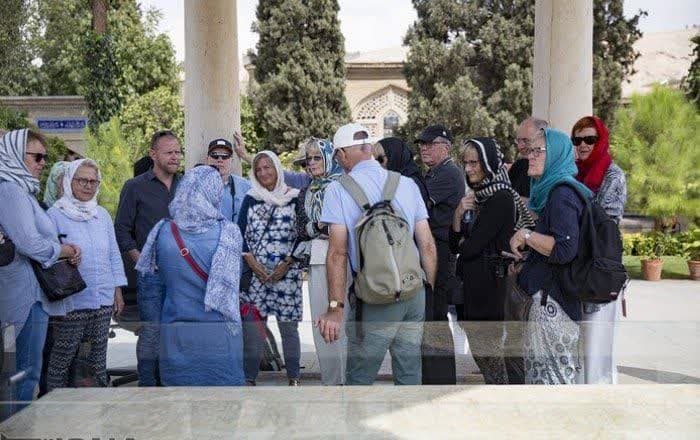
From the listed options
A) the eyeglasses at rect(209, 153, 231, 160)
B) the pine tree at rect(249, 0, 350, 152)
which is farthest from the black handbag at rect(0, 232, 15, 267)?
the pine tree at rect(249, 0, 350, 152)

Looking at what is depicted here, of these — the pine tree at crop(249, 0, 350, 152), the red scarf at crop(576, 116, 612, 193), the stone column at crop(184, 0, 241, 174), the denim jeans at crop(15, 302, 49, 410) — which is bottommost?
the denim jeans at crop(15, 302, 49, 410)

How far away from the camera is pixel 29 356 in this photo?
13.0 ft

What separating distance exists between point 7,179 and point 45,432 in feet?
5.93

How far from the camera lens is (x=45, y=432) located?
130 inches

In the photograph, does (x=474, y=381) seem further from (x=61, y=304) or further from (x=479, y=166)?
(x=61, y=304)

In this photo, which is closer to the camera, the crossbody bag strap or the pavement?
the pavement

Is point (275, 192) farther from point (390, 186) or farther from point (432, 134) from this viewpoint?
point (390, 186)

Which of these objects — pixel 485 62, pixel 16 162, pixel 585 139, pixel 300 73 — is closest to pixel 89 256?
pixel 16 162

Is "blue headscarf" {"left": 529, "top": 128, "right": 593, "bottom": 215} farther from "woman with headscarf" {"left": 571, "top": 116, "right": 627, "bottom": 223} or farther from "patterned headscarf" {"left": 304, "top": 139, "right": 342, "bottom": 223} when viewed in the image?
"patterned headscarf" {"left": 304, "top": 139, "right": 342, "bottom": 223}

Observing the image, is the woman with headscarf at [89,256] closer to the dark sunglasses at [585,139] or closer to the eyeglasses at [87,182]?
the eyeglasses at [87,182]

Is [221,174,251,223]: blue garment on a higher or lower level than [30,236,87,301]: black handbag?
higher

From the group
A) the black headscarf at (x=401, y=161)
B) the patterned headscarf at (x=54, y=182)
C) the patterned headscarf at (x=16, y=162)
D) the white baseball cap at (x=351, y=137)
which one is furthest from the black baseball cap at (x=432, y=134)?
the patterned headscarf at (x=16, y=162)

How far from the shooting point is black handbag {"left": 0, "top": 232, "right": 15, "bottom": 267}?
179 inches

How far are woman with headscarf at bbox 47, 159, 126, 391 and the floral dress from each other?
936 millimetres
